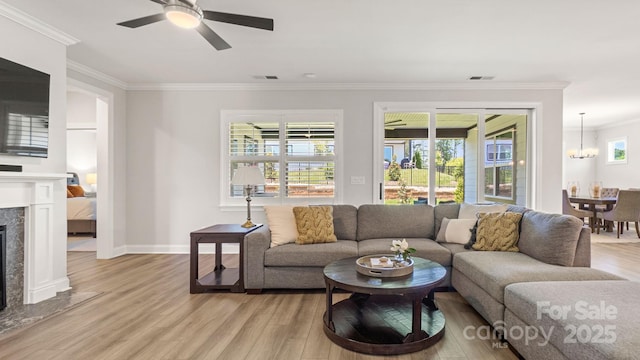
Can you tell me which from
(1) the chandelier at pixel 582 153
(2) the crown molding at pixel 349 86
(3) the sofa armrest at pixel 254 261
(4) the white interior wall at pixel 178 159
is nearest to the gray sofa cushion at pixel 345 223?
(3) the sofa armrest at pixel 254 261

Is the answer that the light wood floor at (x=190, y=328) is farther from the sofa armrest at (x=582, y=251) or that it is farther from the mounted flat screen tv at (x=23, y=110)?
the mounted flat screen tv at (x=23, y=110)

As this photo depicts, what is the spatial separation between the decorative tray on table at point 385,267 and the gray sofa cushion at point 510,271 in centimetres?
58

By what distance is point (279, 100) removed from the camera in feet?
16.4

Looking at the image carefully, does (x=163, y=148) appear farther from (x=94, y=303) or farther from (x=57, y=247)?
(x=94, y=303)

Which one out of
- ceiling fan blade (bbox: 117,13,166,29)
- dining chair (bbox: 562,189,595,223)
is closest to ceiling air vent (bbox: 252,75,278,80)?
ceiling fan blade (bbox: 117,13,166,29)

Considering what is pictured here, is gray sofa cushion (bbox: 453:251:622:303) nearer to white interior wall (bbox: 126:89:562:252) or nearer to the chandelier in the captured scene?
white interior wall (bbox: 126:89:562:252)

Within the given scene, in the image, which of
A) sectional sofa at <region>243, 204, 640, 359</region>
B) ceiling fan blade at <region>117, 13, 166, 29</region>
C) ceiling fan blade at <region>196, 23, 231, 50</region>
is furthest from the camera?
ceiling fan blade at <region>196, 23, 231, 50</region>

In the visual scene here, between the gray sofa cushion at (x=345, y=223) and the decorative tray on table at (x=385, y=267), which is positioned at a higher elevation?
the gray sofa cushion at (x=345, y=223)

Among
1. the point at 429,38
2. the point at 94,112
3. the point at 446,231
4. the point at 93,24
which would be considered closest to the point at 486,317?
the point at 446,231

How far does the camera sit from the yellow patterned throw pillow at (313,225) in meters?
3.46

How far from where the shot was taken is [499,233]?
10.3 ft

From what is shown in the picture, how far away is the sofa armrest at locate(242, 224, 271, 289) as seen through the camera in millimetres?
3264

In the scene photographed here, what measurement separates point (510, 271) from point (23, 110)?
428 centimetres

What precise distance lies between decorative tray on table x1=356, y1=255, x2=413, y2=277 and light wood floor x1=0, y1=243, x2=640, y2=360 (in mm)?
528
